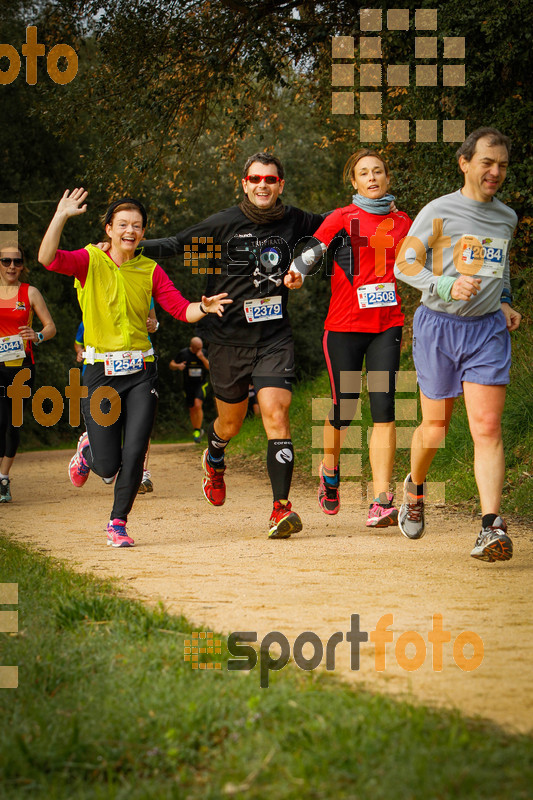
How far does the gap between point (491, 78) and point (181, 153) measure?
551 cm

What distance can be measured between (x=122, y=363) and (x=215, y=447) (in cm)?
126

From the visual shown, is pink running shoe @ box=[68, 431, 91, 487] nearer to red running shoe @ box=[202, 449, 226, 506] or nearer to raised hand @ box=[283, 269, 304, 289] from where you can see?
red running shoe @ box=[202, 449, 226, 506]

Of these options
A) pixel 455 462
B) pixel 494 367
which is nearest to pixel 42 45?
pixel 455 462

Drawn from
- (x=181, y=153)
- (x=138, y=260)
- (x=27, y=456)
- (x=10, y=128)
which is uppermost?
(x=10, y=128)

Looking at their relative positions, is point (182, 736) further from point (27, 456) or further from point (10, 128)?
point (10, 128)

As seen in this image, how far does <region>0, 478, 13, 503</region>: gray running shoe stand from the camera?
9434mm

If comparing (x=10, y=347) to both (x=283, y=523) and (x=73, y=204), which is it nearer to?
(x=73, y=204)

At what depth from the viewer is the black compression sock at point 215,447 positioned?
753 centimetres

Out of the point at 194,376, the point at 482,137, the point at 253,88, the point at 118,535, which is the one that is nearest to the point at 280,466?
the point at 118,535

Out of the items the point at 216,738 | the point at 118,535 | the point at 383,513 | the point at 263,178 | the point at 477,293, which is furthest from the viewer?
the point at 383,513

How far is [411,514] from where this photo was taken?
6438mm

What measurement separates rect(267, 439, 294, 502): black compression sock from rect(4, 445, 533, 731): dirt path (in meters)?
0.35

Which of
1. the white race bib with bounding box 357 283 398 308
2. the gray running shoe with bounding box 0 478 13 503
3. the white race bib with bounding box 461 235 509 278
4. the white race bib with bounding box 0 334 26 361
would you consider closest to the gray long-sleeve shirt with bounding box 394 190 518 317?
the white race bib with bounding box 461 235 509 278

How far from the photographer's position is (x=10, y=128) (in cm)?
2345
